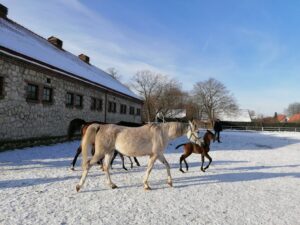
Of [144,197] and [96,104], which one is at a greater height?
[96,104]

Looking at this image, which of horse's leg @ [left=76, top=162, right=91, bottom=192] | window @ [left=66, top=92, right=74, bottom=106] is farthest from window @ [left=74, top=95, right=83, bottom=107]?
horse's leg @ [left=76, top=162, right=91, bottom=192]

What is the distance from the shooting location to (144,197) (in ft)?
19.6

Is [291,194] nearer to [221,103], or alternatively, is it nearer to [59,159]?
[59,159]

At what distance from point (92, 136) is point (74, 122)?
309 centimetres

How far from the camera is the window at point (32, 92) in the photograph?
45.9 ft

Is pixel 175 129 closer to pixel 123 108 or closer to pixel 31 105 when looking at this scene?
pixel 31 105

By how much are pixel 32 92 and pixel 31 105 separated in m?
0.74

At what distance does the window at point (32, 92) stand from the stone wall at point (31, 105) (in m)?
0.25

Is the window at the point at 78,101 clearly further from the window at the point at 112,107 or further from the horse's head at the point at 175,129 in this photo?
the horse's head at the point at 175,129

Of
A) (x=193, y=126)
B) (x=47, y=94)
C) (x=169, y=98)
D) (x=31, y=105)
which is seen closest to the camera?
(x=193, y=126)

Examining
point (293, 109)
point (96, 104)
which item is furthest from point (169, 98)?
point (293, 109)

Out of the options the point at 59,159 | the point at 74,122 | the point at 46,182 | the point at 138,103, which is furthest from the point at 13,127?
the point at 138,103

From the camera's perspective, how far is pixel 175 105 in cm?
5984

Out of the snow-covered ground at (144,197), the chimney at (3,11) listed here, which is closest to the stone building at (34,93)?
the chimney at (3,11)
